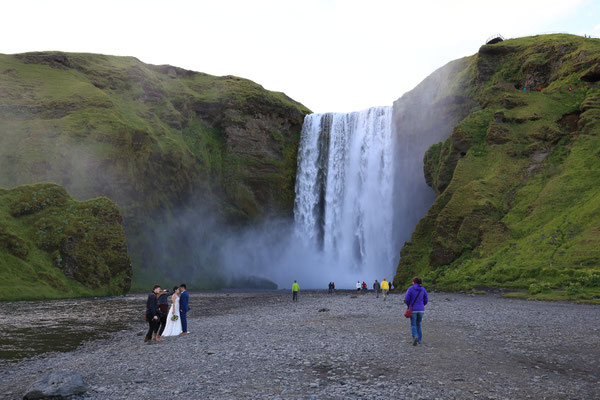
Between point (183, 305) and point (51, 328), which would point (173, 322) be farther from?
point (51, 328)

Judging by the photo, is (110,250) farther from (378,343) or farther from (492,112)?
(492,112)

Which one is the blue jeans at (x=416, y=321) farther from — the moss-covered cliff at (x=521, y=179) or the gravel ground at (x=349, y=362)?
the moss-covered cliff at (x=521, y=179)

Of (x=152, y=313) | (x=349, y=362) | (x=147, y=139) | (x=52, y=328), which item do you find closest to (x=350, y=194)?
(x=147, y=139)

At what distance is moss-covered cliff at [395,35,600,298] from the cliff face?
39.0 meters

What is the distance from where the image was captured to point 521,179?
45250 millimetres

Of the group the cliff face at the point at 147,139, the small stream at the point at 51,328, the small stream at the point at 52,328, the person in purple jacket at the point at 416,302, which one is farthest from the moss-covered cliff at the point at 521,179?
the cliff face at the point at 147,139

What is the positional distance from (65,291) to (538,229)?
162 ft

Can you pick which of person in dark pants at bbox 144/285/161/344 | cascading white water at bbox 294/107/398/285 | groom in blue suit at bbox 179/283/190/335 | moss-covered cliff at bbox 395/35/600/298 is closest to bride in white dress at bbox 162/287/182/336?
groom in blue suit at bbox 179/283/190/335

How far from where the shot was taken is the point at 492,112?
2090 inches

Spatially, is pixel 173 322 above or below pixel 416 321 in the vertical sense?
below

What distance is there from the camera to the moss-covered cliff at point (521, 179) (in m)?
33.2

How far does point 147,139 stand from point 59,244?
28.2 meters

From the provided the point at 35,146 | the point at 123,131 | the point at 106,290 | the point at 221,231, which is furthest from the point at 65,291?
the point at 221,231

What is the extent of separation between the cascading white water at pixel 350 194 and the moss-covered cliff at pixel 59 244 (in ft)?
116
